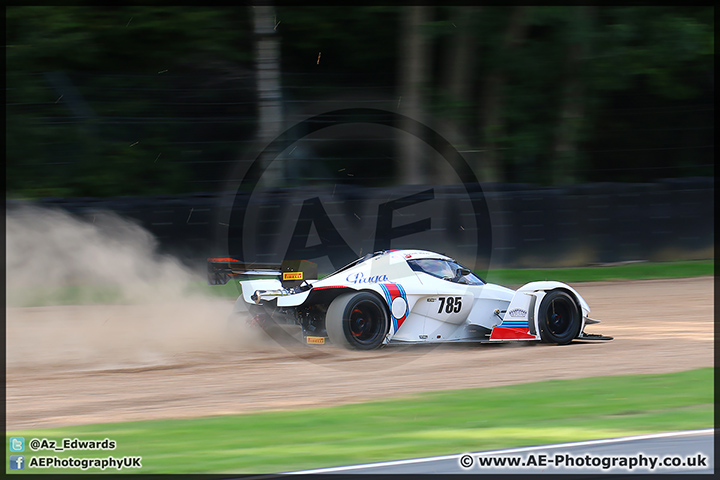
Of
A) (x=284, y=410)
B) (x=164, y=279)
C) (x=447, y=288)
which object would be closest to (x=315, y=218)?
(x=164, y=279)

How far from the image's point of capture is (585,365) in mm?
7867

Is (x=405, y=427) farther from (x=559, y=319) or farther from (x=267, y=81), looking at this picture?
(x=267, y=81)

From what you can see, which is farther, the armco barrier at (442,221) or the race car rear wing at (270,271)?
the armco barrier at (442,221)

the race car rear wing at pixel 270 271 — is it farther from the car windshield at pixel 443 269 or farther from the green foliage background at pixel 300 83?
the green foliage background at pixel 300 83

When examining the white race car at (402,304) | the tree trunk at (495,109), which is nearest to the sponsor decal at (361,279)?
the white race car at (402,304)

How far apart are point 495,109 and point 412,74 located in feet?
7.72

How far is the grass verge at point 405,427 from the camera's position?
A: 5.13 meters

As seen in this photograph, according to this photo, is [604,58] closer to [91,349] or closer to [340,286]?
[340,286]

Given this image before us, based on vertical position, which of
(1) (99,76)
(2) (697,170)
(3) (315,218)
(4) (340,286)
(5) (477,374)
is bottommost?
(5) (477,374)

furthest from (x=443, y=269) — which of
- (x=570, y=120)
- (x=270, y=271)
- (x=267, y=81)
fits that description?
(x=570, y=120)

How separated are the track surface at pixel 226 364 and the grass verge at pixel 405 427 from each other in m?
0.38

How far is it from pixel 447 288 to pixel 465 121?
10.9m

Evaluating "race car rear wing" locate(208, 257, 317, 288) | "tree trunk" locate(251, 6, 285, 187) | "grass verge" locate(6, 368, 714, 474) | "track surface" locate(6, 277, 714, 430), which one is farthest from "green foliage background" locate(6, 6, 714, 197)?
"grass verge" locate(6, 368, 714, 474)

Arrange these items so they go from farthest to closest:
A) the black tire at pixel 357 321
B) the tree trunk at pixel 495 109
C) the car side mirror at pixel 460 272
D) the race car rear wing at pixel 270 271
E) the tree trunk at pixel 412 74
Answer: the tree trunk at pixel 495 109 < the tree trunk at pixel 412 74 < the car side mirror at pixel 460 272 < the race car rear wing at pixel 270 271 < the black tire at pixel 357 321
